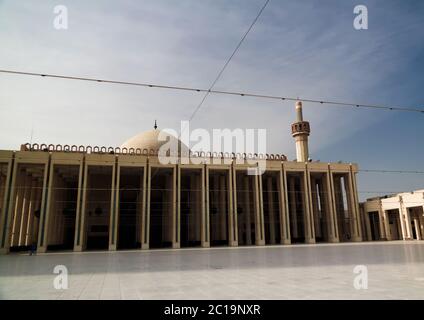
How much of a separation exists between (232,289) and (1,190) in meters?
31.6

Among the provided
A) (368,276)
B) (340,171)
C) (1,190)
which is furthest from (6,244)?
(340,171)

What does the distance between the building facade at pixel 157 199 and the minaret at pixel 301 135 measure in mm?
150

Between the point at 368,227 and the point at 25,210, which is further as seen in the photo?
the point at 368,227

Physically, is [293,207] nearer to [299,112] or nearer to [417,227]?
[299,112]

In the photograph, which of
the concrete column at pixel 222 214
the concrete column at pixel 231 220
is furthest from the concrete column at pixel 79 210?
the concrete column at pixel 222 214

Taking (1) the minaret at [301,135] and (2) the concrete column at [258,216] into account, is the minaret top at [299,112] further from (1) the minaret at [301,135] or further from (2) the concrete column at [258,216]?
(2) the concrete column at [258,216]

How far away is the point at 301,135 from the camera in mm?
44406

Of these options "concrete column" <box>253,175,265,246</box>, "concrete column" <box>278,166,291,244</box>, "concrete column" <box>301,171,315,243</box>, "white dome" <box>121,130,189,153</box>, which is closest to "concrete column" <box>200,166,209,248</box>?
"concrete column" <box>253,175,265,246</box>

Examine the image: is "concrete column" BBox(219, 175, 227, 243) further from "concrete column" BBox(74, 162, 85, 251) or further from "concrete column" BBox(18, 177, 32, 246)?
"concrete column" BBox(18, 177, 32, 246)

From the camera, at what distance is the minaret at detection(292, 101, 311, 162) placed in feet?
144

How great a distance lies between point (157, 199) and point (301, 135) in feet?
67.5

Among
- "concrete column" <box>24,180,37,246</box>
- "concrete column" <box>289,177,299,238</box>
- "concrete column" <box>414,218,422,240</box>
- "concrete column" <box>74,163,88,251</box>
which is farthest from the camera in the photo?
"concrete column" <box>414,218,422,240</box>

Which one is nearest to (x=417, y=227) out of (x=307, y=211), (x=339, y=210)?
(x=339, y=210)

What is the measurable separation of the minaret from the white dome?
1485cm
